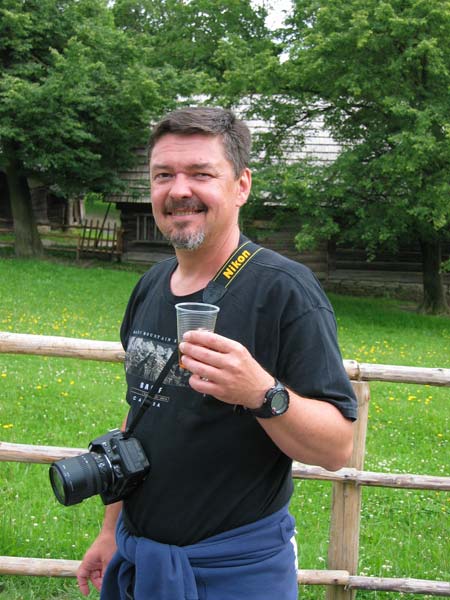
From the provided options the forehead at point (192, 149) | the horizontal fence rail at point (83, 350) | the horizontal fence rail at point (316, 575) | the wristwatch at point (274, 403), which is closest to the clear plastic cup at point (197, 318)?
the wristwatch at point (274, 403)

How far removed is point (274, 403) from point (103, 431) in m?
4.77

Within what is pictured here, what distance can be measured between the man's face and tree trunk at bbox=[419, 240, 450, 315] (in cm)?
1614

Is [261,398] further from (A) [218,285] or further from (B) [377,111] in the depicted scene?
(B) [377,111]

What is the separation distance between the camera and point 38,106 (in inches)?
719

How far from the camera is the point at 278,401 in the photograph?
1.55 meters

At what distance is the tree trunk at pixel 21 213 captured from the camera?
20547mm

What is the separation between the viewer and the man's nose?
1895mm

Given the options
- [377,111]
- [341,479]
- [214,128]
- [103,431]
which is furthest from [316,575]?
[377,111]

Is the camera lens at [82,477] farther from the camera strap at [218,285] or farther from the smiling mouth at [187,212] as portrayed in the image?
the smiling mouth at [187,212]

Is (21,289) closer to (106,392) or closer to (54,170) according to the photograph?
(54,170)

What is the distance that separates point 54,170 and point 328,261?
330 inches

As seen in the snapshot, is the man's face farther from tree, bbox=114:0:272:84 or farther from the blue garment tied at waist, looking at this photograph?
tree, bbox=114:0:272:84

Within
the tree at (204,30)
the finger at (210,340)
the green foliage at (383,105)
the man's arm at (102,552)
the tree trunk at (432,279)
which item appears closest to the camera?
the finger at (210,340)

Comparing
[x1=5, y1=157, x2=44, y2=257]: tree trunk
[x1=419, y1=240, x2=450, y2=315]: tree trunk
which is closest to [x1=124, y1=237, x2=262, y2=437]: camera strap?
[x1=419, y1=240, x2=450, y2=315]: tree trunk
